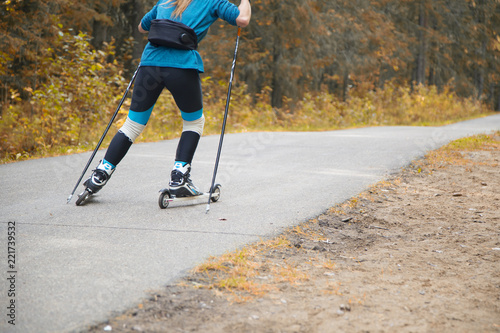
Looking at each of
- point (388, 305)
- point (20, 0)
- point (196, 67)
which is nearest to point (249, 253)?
point (388, 305)

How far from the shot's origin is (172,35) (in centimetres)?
447

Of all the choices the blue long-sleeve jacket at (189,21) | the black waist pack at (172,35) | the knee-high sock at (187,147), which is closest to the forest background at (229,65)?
the knee-high sock at (187,147)

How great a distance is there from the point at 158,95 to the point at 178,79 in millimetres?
342

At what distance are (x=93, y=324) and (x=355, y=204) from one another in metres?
3.59

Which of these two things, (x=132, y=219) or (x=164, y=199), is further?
(x=164, y=199)

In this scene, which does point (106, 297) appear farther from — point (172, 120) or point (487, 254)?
point (172, 120)

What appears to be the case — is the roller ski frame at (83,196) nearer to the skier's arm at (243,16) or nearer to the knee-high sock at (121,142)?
the knee-high sock at (121,142)

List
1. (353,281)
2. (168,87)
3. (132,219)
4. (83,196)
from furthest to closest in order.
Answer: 1. (83,196)
2. (168,87)
3. (132,219)
4. (353,281)

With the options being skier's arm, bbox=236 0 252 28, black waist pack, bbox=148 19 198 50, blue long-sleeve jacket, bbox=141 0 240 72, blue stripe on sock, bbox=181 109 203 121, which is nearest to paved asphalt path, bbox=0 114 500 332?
blue stripe on sock, bbox=181 109 203 121

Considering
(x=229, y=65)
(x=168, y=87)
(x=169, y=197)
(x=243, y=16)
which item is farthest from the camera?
(x=229, y=65)

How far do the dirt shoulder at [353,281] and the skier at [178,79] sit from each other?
4.59 feet

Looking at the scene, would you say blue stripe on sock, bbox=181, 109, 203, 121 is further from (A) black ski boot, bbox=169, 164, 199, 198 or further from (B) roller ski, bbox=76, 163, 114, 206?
(B) roller ski, bbox=76, 163, 114, 206

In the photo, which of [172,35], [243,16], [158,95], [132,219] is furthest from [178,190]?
[243,16]

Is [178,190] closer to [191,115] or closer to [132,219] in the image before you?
[132,219]
